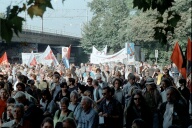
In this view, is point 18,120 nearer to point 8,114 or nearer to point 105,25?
point 8,114

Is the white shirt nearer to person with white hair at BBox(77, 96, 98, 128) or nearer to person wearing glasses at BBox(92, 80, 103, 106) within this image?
person with white hair at BBox(77, 96, 98, 128)

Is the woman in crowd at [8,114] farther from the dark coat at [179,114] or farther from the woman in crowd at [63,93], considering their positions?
the dark coat at [179,114]

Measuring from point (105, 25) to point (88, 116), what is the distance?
194 feet

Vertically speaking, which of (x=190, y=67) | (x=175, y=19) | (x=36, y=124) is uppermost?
(x=175, y=19)

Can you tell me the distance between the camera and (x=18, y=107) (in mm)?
7945

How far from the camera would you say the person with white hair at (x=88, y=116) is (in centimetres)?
854

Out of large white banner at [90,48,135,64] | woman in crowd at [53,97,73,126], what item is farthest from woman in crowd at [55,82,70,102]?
large white banner at [90,48,135,64]

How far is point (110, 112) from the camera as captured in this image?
9328 millimetres

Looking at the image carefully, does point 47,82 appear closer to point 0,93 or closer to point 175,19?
point 0,93

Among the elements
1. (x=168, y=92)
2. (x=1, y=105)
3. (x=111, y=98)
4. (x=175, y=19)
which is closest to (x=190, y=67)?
(x=175, y=19)

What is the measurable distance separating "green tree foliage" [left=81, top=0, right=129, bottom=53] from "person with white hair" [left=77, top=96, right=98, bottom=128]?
2080 inches

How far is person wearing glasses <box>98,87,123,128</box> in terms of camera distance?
9312 millimetres

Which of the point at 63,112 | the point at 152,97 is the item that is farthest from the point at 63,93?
the point at 63,112

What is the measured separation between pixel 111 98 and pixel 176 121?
1.41 metres
